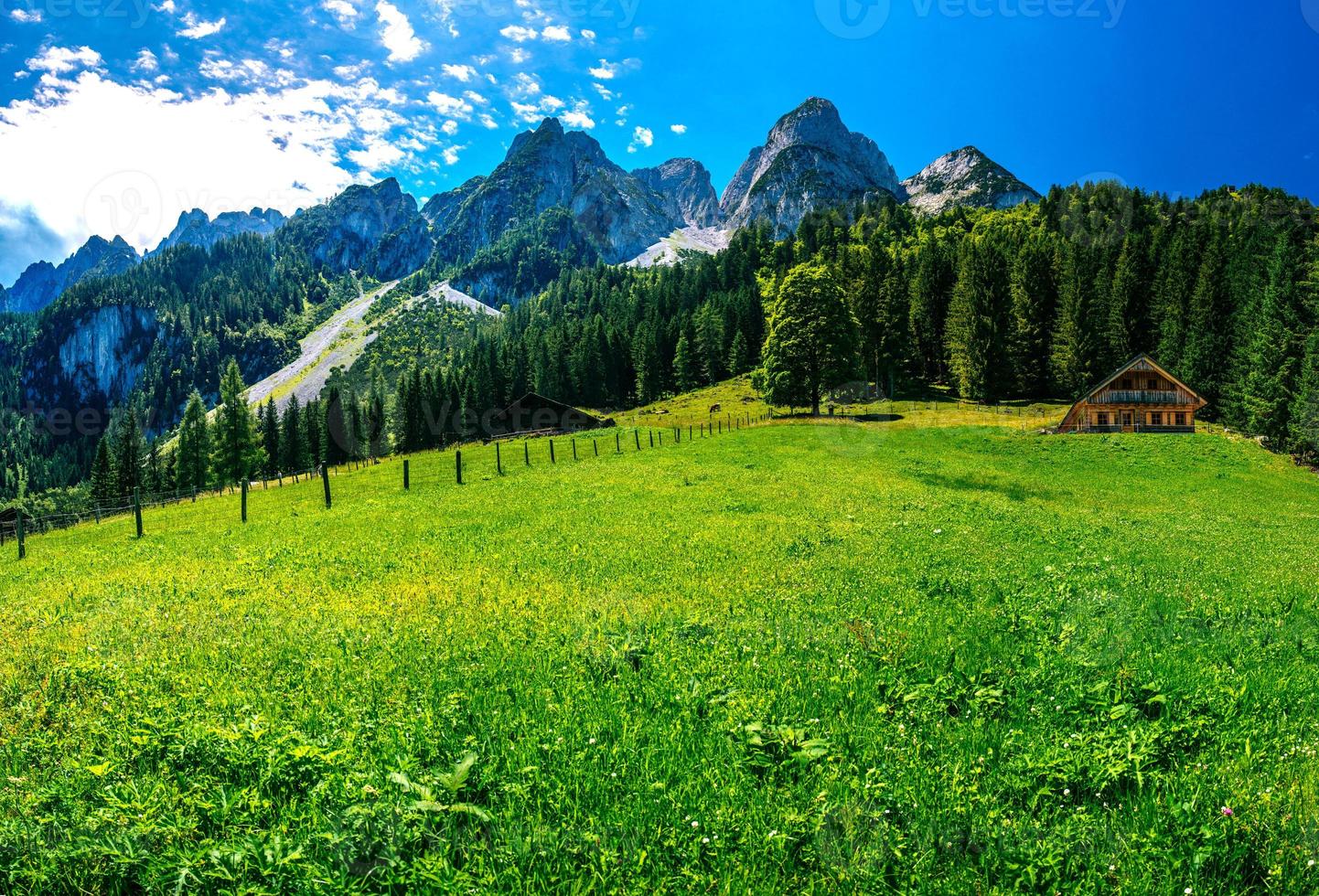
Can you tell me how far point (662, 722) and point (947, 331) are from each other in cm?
11278

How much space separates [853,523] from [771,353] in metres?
59.5

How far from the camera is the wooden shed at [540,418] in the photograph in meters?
99.2

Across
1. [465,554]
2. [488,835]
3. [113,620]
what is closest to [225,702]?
[488,835]

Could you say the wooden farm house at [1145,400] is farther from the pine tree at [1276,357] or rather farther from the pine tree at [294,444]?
the pine tree at [294,444]

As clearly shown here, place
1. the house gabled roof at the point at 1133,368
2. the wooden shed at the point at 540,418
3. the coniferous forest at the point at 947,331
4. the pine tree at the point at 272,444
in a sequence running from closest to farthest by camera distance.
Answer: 1. the house gabled roof at the point at 1133,368
2. the coniferous forest at the point at 947,331
3. the wooden shed at the point at 540,418
4. the pine tree at the point at 272,444

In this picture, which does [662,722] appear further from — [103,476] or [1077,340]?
[103,476]

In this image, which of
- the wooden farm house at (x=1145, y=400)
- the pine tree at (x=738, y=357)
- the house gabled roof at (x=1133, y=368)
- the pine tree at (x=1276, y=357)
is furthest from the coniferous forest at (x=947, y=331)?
the wooden farm house at (x=1145, y=400)

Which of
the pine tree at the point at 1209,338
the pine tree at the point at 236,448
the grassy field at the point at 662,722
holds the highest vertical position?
the pine tree at the point at 1209,338

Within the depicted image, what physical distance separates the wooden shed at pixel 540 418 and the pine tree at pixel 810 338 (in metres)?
35.8

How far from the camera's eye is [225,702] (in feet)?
19.6

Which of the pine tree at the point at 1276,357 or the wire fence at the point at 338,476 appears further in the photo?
the pine tree at the point at 1276,357

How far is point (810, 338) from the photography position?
70.5m

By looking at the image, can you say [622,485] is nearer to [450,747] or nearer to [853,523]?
[853,523]

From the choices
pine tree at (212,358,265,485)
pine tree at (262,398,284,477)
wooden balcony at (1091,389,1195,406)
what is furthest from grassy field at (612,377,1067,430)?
pine tree at (262,398,284,477)
